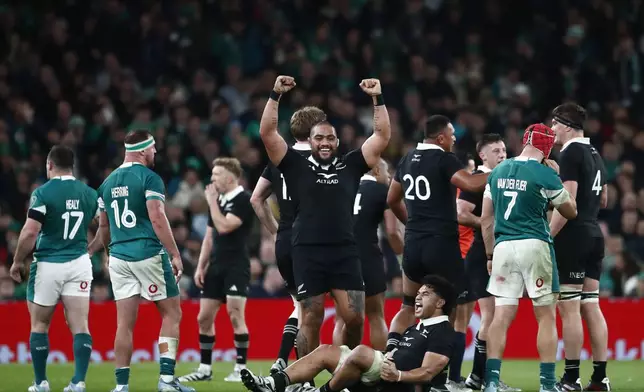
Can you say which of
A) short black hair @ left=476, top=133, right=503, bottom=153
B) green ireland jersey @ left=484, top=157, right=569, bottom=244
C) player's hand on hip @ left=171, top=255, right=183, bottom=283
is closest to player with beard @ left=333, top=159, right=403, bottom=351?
short black hair @ left=476, top=133, right=503, bottom=153

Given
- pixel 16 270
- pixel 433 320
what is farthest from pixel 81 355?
pixel 433 320

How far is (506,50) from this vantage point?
2398cm

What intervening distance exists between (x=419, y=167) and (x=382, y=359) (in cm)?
221

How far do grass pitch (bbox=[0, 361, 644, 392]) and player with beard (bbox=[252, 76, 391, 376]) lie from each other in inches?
101

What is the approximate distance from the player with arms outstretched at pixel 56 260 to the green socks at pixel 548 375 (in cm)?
465

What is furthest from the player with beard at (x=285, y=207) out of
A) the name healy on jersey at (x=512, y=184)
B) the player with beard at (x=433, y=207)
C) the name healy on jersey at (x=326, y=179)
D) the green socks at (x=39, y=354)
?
the green socks at (x=39, y=354)

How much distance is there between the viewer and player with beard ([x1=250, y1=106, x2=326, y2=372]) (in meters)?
11.5

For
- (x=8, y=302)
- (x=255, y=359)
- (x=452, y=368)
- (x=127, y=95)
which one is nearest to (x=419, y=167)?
(x=452, y=368)

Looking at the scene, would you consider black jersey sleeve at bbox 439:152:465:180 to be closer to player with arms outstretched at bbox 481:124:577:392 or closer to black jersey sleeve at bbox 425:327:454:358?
player with arms outstretched at bbox 481:124:577:392

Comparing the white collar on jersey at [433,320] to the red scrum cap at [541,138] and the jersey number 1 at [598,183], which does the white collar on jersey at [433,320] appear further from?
the jersey number 1 at [598,183]

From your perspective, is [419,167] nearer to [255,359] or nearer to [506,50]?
[255,359]

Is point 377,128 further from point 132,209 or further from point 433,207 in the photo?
point 132,209

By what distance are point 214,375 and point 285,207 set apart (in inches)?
144

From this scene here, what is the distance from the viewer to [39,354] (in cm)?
1201
